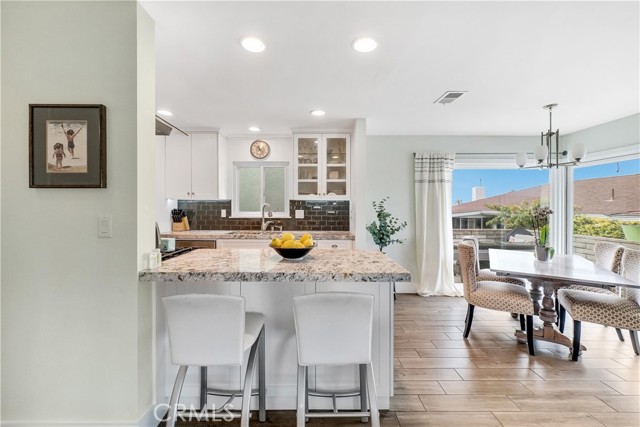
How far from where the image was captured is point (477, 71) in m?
2.43

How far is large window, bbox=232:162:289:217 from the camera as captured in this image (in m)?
4.66

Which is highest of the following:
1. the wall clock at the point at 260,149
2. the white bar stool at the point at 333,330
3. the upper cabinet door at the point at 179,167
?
the wall clock at the point at 260,149

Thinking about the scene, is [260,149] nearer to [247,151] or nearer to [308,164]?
[247,151]

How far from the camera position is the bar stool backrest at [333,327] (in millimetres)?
1482

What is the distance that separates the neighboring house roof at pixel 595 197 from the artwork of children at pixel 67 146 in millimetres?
4601

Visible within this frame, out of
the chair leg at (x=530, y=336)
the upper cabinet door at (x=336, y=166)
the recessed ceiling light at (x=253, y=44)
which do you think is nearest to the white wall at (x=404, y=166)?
the upper cabinet door at (x=336, y=166)

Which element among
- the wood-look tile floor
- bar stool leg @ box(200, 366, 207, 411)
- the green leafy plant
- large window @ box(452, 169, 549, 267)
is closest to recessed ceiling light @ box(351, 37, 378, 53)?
bar stool leg @ box(200, 366, 207, 411)

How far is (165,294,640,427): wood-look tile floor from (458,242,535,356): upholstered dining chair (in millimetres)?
248

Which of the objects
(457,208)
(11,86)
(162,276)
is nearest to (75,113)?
(11,86)

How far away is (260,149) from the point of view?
457 centimetres

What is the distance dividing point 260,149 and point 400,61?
2734mm

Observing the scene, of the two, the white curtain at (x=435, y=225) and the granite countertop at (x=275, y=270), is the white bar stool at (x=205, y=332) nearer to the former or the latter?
the granite countertop at (x=275, y=270)

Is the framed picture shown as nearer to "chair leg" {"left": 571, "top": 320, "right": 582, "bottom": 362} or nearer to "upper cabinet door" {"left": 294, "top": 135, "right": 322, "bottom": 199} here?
"upper cabinet door" {"left": 294, "top": 135, "right": 322, "bottom": 199}

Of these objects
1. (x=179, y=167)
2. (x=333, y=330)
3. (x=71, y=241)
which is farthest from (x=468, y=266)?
(x=179, y=167)
